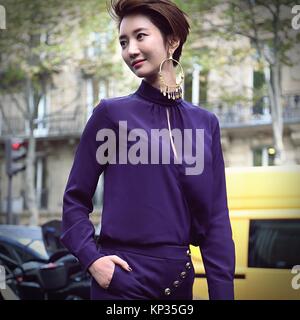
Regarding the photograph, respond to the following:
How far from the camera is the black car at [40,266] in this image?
2668 millimetres

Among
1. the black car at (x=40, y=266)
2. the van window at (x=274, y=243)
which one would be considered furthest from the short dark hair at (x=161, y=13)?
the black car at (x=40, y=266)

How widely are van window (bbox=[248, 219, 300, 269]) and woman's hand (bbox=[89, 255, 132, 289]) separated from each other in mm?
1042

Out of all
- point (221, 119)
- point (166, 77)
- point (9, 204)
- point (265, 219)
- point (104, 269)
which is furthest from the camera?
point (9, 204)

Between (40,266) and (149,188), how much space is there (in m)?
2.06

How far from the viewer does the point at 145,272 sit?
1.13m

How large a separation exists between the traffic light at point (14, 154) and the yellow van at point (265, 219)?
1.97 m

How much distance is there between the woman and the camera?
1114 mm

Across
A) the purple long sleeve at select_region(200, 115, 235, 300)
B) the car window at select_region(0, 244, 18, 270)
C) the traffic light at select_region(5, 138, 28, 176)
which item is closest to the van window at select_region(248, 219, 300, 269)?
the purple long sleeve at select_region(200, 115, 235, 300)

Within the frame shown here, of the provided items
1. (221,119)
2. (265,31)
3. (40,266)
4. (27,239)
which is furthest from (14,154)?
(265,31)

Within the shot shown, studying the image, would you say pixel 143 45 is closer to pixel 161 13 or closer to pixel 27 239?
pixel 161 13

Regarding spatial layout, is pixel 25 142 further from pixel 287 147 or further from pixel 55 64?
pixel 287 147

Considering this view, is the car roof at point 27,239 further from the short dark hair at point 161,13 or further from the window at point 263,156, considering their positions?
the short dark hair at point 161,13

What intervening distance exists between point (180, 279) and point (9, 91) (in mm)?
2927

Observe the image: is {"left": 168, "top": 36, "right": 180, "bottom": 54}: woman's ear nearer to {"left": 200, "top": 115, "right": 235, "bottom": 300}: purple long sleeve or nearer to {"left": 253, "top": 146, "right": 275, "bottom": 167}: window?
{"left": 200, "top": 115, "right": 235, "bottom": 300}: purple long sleeve
